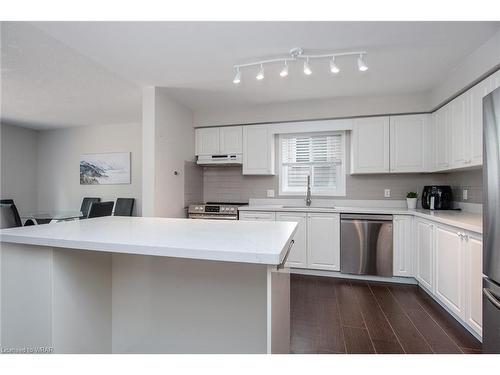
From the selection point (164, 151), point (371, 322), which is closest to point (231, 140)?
point (164, 151)

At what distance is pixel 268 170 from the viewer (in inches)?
145

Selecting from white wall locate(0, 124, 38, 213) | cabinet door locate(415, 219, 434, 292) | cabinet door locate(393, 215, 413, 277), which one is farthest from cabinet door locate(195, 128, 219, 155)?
white wall locate(0, 124, 38, 213)

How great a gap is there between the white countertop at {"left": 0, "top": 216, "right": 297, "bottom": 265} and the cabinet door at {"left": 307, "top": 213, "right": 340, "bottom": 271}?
184cm

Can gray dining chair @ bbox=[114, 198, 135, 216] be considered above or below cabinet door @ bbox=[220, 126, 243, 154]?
below

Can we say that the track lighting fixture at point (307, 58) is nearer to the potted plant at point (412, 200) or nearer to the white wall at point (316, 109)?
the white wall at point (316, 109)

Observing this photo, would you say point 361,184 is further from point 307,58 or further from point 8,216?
point 8,216

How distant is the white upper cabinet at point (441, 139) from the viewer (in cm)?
271

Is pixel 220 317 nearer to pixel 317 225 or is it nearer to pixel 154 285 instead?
pixel 154 285

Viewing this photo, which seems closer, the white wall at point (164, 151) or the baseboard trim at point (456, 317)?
the baseboard trim at point (456, 317)

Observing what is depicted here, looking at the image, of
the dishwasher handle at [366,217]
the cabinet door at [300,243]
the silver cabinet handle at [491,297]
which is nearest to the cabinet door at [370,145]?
the dishwasher handle at [366,217]

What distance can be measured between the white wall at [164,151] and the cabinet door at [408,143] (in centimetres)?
298

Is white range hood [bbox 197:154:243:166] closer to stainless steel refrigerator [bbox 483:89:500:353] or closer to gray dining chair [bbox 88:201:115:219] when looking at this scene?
gray dining chair [bbox 88:201:115:219]

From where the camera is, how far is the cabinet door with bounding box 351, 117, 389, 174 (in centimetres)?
322

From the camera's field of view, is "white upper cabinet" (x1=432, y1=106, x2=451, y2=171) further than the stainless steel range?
No
